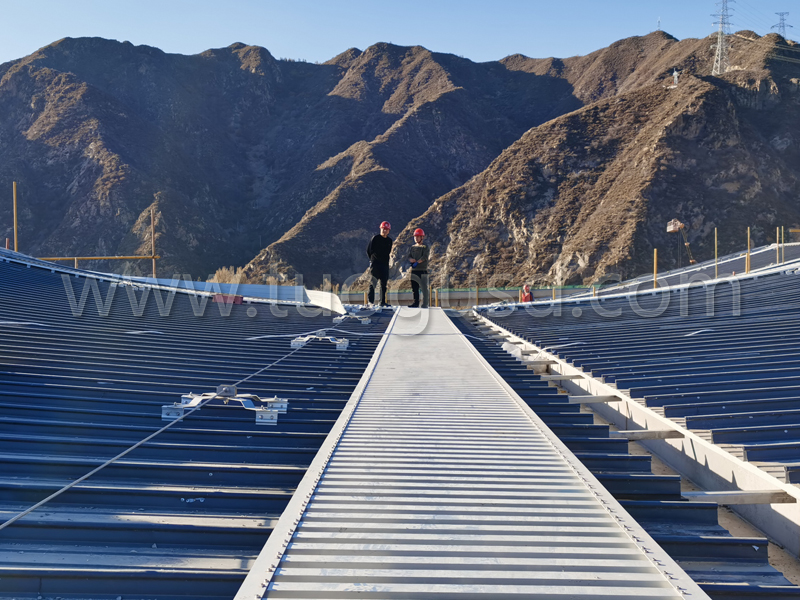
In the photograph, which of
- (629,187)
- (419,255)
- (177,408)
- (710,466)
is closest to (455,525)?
(710,466)

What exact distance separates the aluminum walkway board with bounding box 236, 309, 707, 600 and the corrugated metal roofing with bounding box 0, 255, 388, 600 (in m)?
0.29

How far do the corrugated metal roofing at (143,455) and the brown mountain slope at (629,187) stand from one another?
44150 mm

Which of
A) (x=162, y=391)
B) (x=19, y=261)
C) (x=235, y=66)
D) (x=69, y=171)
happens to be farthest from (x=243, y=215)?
(x=162, y=391)

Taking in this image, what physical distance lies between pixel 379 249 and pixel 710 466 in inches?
347

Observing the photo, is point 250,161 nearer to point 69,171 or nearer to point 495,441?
point 69,171

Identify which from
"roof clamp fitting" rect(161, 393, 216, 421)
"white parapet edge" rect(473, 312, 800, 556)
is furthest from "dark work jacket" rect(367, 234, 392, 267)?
"roof clamp fitting" rect(161, 393, 216, 421)

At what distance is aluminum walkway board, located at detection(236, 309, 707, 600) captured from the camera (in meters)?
2.53

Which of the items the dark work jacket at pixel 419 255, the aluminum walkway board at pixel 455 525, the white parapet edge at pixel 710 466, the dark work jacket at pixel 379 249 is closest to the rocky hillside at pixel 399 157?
the dark work jacket at pixel 419 255

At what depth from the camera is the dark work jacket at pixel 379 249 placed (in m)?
12.7

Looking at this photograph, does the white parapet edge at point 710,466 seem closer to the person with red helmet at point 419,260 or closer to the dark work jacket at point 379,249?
the dark work jacket at point 379,249

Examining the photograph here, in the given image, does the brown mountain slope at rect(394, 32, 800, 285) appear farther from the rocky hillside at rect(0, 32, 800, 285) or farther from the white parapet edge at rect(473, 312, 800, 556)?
the white parapet edge at rect(473, 312, 800, 556)

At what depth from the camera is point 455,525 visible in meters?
3.06

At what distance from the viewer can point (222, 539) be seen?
305 centimetres

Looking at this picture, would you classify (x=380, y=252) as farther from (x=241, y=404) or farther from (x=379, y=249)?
(x=241, y=404)
